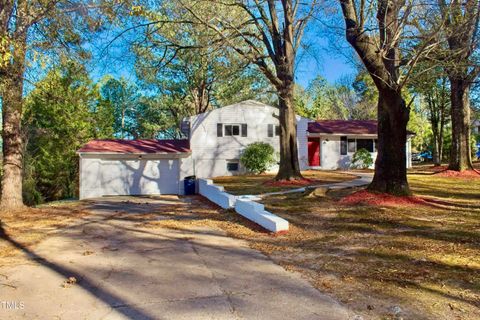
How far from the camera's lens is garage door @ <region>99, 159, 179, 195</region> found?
23.8m

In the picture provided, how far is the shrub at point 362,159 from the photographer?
2823 centimetres

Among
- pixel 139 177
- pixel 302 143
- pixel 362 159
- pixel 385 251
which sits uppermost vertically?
pixel 302 143

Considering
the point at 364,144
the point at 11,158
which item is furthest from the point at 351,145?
the point at 11,158

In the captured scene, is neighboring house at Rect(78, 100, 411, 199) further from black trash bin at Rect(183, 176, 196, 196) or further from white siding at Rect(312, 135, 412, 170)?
black trash bin at Rect(183, 176, 196, 196)

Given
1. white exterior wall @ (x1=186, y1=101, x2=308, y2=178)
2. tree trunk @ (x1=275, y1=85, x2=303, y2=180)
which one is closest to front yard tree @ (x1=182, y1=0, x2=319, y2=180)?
tree trunk @ (x1=275, y1=85, x2=303, y2=180)

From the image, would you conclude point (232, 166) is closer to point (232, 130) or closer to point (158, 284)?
point (232, 130)

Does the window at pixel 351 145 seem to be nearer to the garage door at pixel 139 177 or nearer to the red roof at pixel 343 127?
the red roof at pixel 343 127

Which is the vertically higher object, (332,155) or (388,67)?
(388,67)

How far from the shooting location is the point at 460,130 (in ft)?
71.3

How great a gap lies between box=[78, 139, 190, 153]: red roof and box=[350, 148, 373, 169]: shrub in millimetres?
12081

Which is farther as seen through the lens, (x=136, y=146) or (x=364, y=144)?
(x=364, y=144)

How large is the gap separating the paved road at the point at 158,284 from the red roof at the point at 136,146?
16043mm

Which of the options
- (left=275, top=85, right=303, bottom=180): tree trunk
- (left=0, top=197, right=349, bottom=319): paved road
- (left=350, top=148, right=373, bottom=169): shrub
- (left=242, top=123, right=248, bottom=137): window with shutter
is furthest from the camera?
(left=350, top=148, right=373, bottom=169): shrub

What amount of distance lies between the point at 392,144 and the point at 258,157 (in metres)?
13.7
